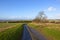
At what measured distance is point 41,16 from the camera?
466 feet

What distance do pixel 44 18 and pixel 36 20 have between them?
18185mm

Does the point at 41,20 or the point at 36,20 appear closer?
the point at 41,20

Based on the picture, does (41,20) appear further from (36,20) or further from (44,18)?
(36,20)

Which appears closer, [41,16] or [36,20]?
[41,16]

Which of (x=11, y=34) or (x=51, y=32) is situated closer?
(x=51, y=32)

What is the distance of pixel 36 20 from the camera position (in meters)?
151

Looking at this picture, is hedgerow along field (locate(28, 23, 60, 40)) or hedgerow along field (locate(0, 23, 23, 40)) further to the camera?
hedgerow along field (locate(0, 23, 23, 40))

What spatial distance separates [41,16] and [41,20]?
19.5 feet

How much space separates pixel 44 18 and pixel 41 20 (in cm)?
457

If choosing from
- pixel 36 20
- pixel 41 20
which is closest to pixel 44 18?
pixel 41 20

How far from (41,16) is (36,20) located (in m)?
11.2

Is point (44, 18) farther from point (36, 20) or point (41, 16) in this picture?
point (36, 20)

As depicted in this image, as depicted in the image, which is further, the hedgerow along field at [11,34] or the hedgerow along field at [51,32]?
the hedgerow along field at [11,34]

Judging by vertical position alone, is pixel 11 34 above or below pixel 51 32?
below
